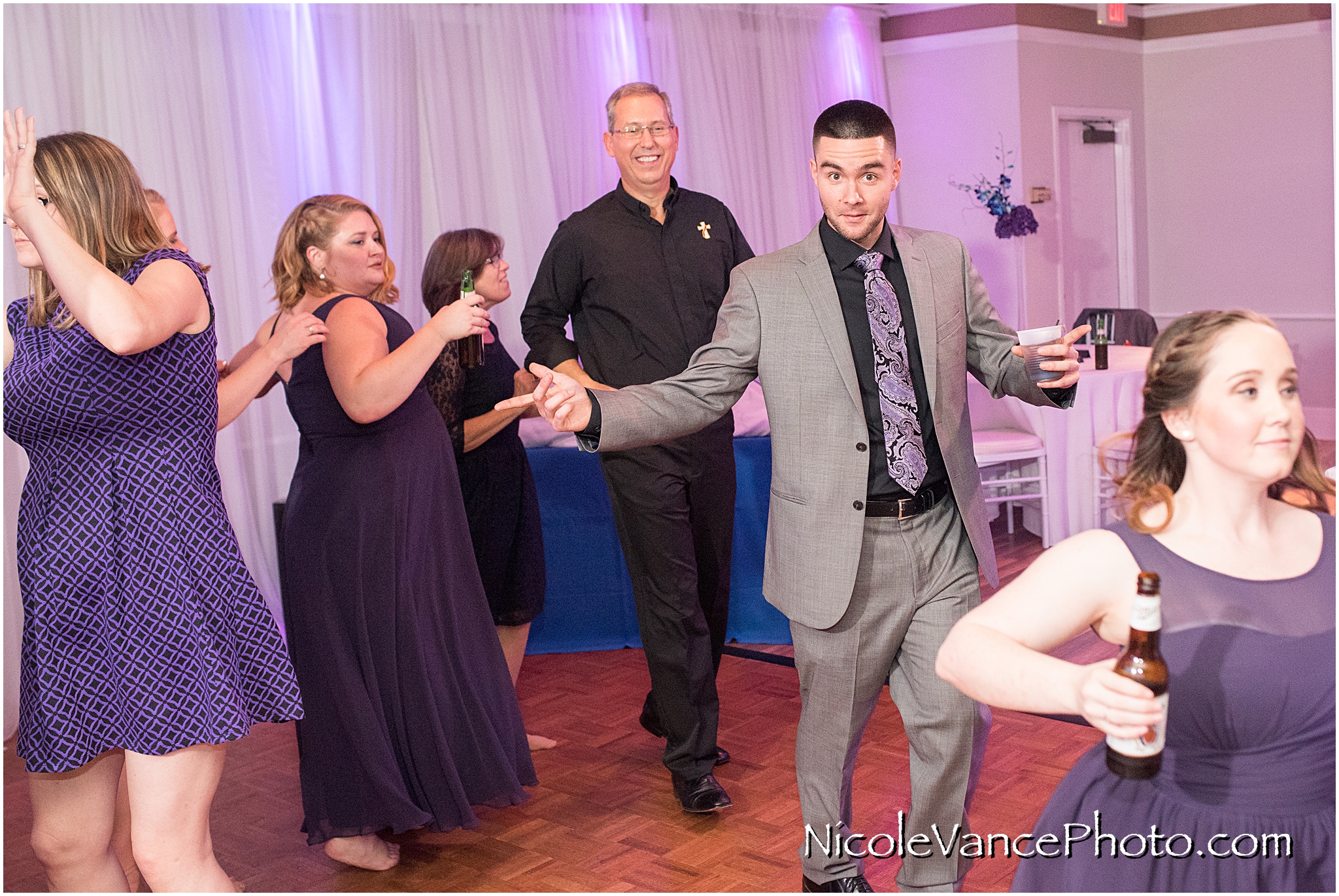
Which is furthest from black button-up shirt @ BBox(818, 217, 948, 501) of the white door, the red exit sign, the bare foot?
the white door

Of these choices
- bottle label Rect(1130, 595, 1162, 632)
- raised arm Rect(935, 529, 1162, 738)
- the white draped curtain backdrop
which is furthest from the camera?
the white draped curtain backdrop

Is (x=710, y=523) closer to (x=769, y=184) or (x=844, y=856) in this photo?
(x=844, y=856)

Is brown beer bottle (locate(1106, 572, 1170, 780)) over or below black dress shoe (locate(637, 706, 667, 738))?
over

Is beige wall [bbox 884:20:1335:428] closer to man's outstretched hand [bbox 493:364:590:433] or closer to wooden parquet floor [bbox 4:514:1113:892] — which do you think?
wooden parquet floor [bbox 4:514:1113:892]

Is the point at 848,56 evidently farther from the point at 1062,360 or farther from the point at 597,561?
the point at 1062,360

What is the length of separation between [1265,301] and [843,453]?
788cm

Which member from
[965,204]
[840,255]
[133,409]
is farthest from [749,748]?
[965,204]

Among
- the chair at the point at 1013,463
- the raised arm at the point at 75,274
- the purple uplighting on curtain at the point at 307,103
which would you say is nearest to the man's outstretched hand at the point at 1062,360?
the raised arm at the point at 75,274

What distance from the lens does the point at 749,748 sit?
3.83 metres

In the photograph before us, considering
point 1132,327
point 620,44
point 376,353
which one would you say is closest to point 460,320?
point 376,353

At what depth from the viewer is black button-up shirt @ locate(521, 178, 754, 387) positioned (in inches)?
139

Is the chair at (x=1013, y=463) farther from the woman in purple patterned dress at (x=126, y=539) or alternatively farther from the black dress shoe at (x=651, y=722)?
the woman in purple patterned dress at (x=126, y=539)

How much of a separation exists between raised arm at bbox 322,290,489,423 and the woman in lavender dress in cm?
153

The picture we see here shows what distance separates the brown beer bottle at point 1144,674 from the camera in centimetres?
143
